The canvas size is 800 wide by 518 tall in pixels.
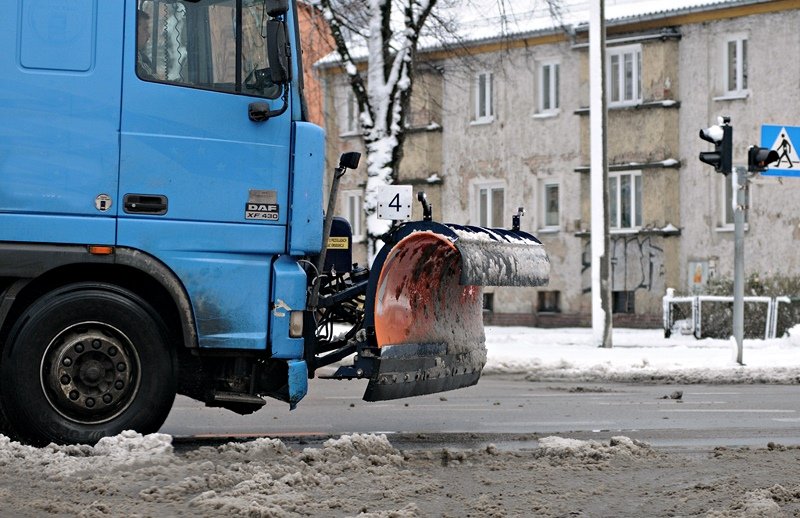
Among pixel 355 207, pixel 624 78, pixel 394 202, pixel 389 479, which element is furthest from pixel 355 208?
pixel 389 479

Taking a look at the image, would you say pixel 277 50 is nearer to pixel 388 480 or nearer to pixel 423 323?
pixel 423 323

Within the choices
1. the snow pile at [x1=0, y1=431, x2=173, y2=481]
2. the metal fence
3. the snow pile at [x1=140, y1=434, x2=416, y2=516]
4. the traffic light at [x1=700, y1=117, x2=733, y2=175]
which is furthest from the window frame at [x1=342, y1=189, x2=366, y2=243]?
the snow pile at [x1=0, y1=431, x2=173, y2=481]

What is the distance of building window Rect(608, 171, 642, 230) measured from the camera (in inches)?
1362

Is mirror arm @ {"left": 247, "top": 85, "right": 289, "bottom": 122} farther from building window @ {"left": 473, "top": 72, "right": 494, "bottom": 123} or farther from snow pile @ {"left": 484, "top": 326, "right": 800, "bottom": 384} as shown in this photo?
building window @ {"left": 473, "top": 72, "right": 494, "bottom": 123}

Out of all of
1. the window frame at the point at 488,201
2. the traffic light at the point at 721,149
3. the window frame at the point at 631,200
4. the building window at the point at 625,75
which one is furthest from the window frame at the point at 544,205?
the traffic light at the point at 721,149

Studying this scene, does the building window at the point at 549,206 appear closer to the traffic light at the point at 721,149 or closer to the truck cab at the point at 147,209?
the traffic light at the point at 721,149

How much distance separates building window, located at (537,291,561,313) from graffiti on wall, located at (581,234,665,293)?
5.76 feet

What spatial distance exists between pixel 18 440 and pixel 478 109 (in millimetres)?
30101

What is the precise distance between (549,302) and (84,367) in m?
28.5

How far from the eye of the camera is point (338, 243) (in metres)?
9.83

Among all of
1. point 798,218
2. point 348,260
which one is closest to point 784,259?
point 798,218

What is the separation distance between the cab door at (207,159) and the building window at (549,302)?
27639mm

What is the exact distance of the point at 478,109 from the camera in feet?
124

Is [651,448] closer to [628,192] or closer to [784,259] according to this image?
[784,259]
